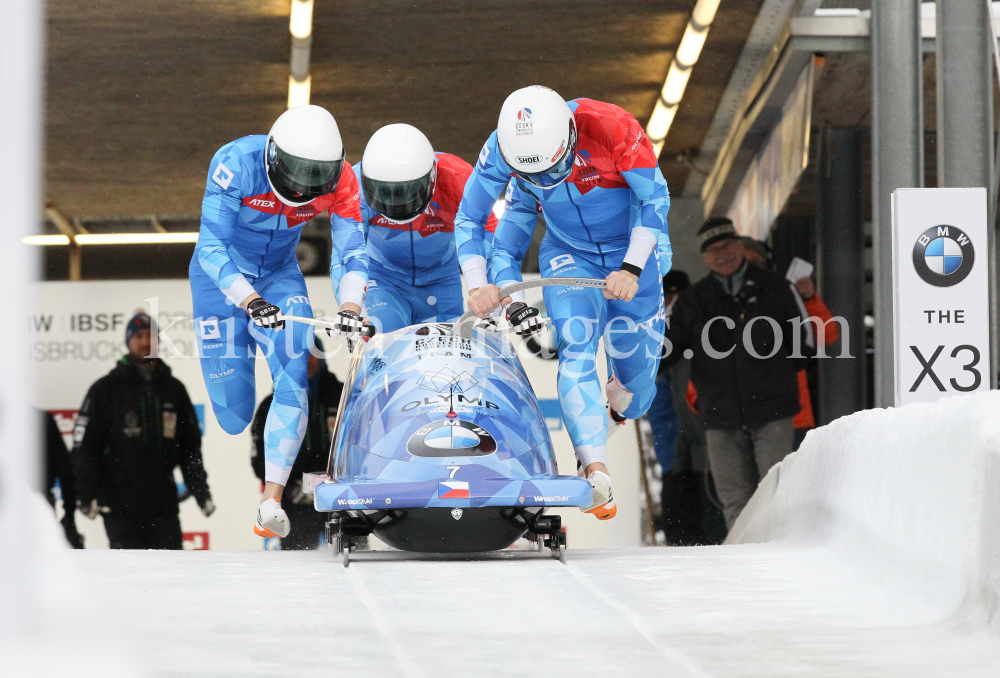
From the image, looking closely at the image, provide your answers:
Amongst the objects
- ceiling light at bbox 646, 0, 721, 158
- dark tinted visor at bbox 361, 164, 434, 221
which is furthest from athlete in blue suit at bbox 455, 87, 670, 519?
ceiling light at bbox 646, 0, 721, 158

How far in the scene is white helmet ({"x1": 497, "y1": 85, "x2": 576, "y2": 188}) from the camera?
12.8 ft

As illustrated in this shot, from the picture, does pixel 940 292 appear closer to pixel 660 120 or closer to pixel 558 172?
pixel 558 172

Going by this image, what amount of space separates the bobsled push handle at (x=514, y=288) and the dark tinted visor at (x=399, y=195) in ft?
2.09

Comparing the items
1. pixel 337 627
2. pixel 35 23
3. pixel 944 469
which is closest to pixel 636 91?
pixel 944 469

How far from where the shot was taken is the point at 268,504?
4.29m

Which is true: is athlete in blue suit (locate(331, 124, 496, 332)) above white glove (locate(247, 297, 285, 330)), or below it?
above

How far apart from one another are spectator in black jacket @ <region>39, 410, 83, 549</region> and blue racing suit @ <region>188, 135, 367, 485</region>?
2203 millimetres

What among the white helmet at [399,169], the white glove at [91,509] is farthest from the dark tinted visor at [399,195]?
the white glove at [91,509]

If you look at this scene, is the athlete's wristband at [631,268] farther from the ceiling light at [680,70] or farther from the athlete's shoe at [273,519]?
the ceiling light at [680,70]

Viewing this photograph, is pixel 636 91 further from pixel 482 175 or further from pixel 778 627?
pixel 778 627

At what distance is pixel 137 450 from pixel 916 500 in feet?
15.8

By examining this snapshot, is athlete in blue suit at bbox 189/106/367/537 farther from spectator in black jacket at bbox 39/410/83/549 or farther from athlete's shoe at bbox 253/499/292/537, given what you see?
spectator in black jacket at bbox 39/410/83/549

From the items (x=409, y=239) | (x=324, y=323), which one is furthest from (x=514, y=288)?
(x=409, y=239)

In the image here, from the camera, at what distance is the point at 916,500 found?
284 cm
